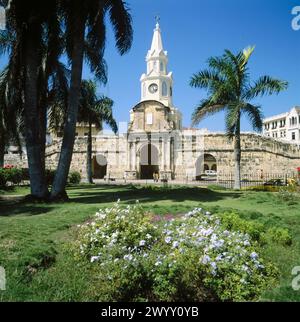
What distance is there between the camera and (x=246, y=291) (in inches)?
160

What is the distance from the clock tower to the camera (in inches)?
1847

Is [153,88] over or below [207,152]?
over

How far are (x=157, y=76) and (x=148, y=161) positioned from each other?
50.8 ft

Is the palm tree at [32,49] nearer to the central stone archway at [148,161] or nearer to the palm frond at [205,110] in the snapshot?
the palm frond at [205,110]

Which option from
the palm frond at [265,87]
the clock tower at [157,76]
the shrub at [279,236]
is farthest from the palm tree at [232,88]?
the clock tower at [157,76]

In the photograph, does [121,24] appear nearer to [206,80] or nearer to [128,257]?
[206,80]

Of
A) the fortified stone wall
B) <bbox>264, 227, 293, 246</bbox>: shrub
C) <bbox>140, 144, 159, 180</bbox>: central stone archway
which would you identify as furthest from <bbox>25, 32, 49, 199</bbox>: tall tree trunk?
<bbox>140, 144, 159, 180</bbox>: central stone archway

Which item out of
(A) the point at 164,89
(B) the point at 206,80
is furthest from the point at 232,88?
(A) the point at 164,89

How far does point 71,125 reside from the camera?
1208 cm

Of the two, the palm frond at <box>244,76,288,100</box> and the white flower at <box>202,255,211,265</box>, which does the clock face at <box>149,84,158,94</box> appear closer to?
the palm frond at <box>244,76,288,100</box>

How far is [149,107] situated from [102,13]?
22.7m

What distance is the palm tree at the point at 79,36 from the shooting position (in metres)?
11.9

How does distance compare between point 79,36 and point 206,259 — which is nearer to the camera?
point 206,259

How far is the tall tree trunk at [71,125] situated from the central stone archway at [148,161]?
78.6ft
